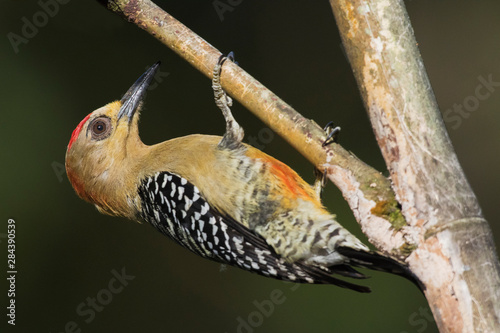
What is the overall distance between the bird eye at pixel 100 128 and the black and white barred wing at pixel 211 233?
511mm

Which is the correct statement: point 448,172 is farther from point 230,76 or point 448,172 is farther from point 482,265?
point 230,76

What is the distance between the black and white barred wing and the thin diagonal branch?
0.61 metres

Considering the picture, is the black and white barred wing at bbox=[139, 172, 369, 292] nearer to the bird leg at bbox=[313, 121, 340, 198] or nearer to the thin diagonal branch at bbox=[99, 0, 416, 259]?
the bird leg at bbox=[313, 121, 340, 198]

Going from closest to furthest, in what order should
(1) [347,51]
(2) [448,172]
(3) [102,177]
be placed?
(2) [448,172] → (1) [347,51] → (3) [102,177]

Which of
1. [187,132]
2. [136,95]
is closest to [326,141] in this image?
[136,95]

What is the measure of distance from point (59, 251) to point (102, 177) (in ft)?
6.68

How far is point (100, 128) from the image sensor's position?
356 centimetres

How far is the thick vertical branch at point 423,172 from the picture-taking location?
199 centimetres

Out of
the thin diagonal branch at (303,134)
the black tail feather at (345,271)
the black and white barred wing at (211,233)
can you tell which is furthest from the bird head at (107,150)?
the black tail feather at (345,271)

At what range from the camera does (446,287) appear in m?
2.03

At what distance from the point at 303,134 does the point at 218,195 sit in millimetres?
788

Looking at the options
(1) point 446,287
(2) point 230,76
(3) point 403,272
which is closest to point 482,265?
(1) point 446,287

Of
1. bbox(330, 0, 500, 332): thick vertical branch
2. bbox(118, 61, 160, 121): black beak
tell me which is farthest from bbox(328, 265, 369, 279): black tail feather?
bbox(118, 61, 160, 121): black beak

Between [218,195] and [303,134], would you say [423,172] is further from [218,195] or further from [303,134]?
[218,195]
